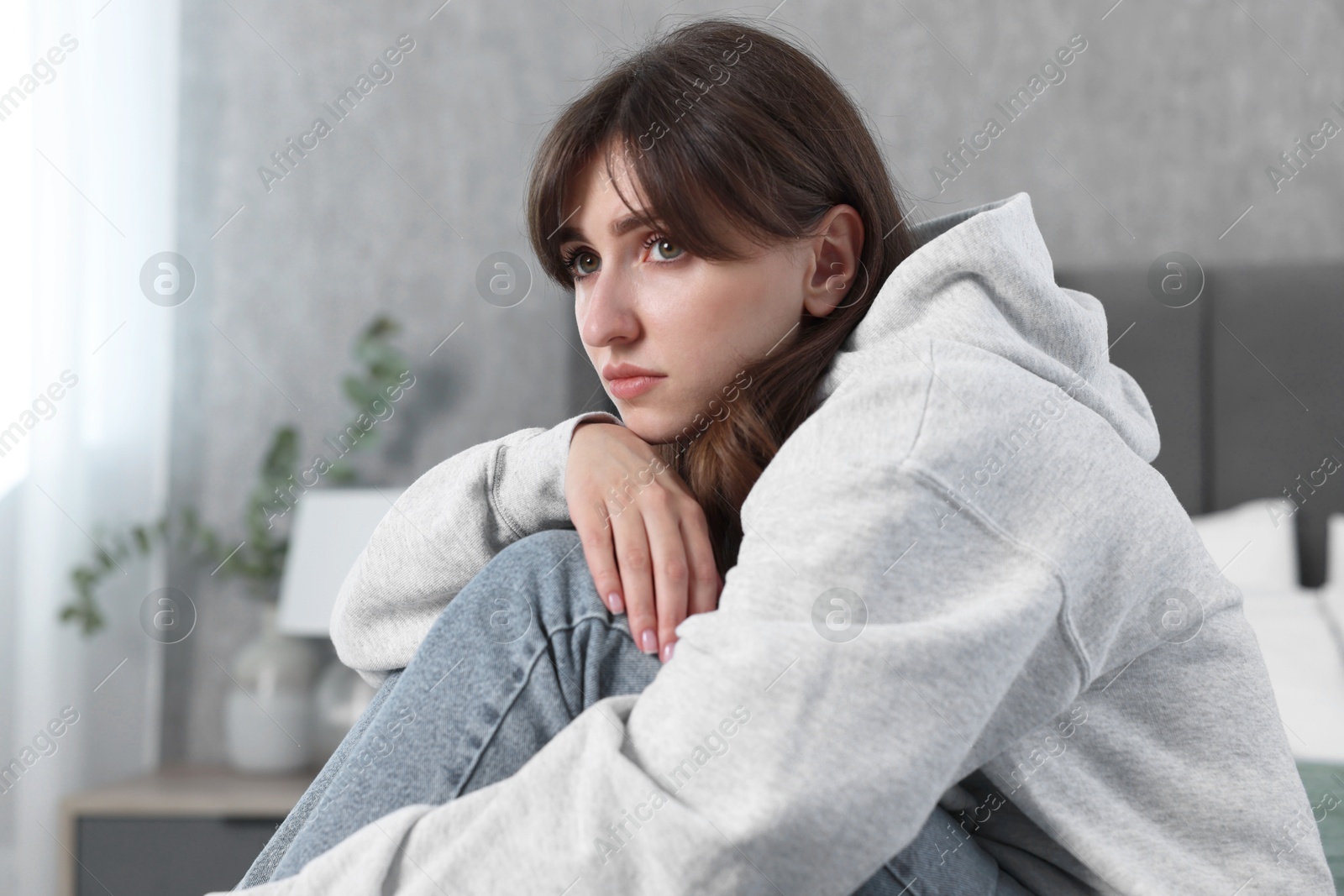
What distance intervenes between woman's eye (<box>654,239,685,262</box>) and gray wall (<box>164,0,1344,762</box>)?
57.9 inches

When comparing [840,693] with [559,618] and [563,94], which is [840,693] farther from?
[563,94]

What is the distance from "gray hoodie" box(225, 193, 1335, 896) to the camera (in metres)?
0.51

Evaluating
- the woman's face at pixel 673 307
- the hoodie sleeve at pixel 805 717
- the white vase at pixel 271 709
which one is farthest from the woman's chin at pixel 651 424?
the white vase at pixel 271 709

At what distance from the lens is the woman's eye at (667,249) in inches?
30.9

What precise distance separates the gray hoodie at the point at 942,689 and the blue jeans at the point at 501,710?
3 centimetres

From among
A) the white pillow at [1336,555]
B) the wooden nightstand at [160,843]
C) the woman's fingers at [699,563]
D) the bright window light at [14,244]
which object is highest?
the bright window light at [14,244]

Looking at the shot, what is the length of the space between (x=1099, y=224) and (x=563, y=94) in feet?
3.92

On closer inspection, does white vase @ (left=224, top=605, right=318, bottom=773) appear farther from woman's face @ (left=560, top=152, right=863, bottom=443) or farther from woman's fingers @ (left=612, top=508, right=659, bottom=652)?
woman's fingers @ (left=612, top=508, right=659, bottom=652)

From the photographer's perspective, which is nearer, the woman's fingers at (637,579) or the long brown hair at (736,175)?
the woman's fingers at (637,579)

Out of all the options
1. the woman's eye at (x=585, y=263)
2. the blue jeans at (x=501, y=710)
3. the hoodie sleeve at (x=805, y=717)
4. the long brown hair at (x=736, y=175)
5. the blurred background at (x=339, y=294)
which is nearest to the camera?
the hoodie sleeve at (x=805, y=717)

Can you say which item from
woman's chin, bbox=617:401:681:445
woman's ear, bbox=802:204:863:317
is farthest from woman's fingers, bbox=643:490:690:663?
woman's ear, bbox=802:204:863:317

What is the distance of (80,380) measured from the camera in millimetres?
2059

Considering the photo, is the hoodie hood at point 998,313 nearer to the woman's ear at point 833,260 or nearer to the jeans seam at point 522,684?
the woman's ear at point 833,260

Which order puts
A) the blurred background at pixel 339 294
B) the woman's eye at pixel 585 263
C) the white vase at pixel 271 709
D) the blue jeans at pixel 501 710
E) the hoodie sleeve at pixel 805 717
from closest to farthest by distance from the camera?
the hoodie sleeve at pixel 805 717
the blue jeans at pixel 501 710
the woman's eye at pixel 585 263
the blurred background at pixel 339 294
the white vase at pixel 271 709
